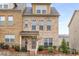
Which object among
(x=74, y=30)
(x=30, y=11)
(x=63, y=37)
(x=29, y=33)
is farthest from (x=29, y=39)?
(x=74, y=30)

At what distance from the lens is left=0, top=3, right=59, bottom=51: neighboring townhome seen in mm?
5672

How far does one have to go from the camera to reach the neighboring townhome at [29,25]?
567 centimetres

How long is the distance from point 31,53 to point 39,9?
83 centimetres

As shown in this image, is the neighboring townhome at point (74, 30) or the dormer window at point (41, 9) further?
the dormer window at point (41, 9)

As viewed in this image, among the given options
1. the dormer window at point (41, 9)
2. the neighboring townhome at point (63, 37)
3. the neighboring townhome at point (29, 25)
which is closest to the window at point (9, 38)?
the neighboring townhome at point (29, 25)

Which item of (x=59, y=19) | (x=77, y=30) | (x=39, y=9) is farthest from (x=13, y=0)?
(x=77, y=30)

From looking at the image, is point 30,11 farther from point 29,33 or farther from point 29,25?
Answer: point 29,33

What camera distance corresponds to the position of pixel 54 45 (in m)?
5.67

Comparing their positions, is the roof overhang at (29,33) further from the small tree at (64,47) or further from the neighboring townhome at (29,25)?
the small tree at (64,47)

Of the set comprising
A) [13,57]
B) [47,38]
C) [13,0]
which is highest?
[13,0]

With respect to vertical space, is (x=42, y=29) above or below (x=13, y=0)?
below

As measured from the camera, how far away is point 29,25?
573cm

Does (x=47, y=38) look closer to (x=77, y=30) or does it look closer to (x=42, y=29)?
(x=42, y=29)

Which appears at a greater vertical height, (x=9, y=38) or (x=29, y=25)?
(x=29, y=25)
